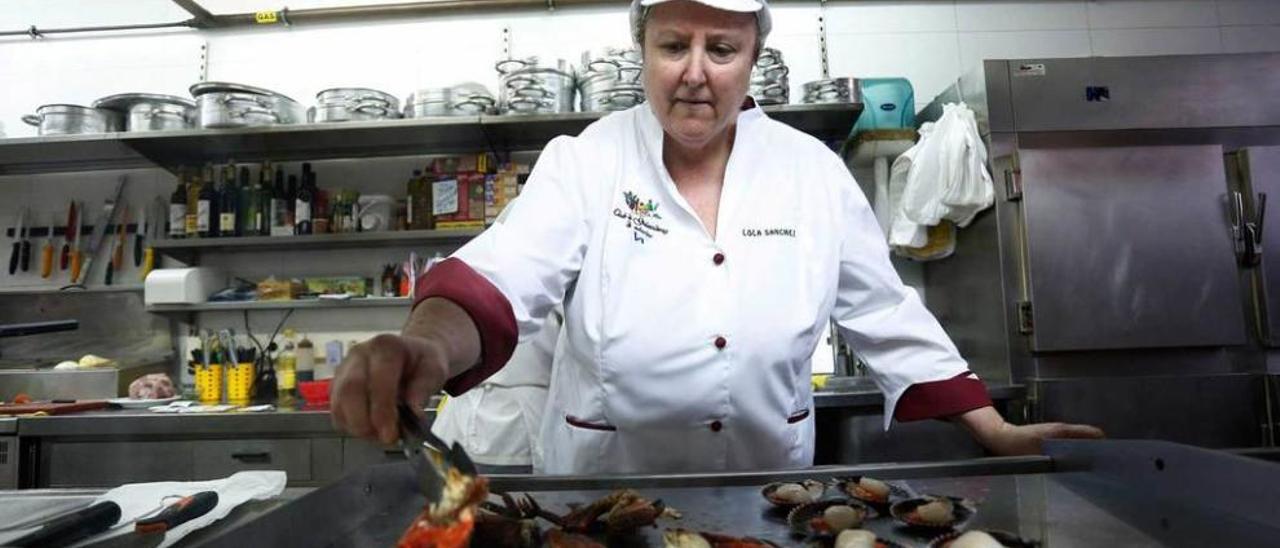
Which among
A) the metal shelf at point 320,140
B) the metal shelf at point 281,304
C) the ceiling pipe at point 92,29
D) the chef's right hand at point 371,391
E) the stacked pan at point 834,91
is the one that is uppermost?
the ceiling pipe at point 92,29

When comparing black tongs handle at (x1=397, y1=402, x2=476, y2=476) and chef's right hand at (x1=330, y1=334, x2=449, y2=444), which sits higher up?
chef's right hand at (x1=330, y1=334, x2=449, y2=444)

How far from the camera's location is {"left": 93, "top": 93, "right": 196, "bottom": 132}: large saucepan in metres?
3.18

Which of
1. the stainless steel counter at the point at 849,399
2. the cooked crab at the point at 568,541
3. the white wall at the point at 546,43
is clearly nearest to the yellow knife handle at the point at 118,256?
the white wall at the point at 546,43

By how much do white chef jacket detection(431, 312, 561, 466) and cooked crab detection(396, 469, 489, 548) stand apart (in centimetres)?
109

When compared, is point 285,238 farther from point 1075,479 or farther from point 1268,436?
point 1268,436

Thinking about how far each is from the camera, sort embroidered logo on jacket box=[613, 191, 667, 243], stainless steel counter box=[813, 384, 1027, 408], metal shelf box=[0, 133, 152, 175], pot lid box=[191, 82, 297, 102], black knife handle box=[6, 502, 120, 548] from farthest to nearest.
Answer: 1. metal shelf box=[0, 133, 152, 175]
2. pot lid box=[191, 82, 297, 102]
3. stainless steel counter box=[813, 384, 1027, 408]
4. embroidered logo on jacket box=[613, 191, 667, 243]
5. black knife handle box=[6, 502, 120, 548]

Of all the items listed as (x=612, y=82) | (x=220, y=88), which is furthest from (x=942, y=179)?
(x=220, y=88)

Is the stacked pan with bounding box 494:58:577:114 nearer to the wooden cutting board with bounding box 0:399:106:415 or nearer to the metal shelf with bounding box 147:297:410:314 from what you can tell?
the metal shelf with bounding box 147:297:410:314

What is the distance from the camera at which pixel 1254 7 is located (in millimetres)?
3797

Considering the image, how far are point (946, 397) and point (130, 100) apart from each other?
3758mm

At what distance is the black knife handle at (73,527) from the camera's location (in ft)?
2.64

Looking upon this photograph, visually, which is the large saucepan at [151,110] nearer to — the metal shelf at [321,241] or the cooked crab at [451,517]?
the metal shelf at [321,241]

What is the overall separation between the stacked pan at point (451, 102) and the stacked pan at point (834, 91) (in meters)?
1.52

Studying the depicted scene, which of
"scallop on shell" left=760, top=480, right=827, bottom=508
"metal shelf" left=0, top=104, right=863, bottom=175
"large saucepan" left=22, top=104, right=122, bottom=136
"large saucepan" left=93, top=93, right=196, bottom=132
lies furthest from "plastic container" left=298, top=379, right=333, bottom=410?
"scallop on shell" left=760, top=480, right=827, bottom=508
